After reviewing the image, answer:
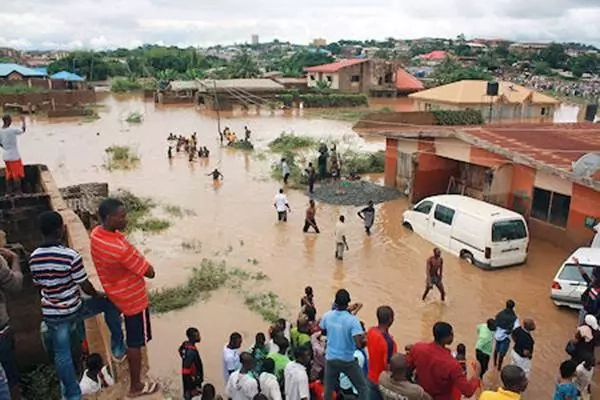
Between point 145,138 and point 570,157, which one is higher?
point 570,157

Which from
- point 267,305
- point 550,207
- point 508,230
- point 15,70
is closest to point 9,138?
point 267,305

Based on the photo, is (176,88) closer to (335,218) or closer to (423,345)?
(335,218)

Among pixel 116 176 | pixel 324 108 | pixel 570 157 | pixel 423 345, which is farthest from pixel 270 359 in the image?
pixel 324 108

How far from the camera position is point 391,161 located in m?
20.0

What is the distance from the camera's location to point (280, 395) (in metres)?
5.93

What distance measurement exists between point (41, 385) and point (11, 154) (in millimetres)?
5268

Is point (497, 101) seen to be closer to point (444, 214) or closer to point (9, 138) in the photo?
point (444, 214)

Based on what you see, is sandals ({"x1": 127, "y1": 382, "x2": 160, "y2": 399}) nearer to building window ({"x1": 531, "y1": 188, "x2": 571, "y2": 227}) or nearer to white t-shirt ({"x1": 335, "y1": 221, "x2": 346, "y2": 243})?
white t-shirt ({"x1": 335, "y1": 221, "x2": 346, "y2": 243})

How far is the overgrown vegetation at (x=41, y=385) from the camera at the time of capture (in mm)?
7562

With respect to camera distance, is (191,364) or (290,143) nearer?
(191,364)

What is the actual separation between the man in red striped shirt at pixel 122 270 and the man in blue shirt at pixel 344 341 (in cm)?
177

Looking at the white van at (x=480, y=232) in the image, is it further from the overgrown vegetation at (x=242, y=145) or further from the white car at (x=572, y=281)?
the overgrown vegetation at (x=242, y=145)

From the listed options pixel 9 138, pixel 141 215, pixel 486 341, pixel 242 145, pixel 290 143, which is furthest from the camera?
pixel 290 143

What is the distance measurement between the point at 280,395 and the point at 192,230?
10.4m
